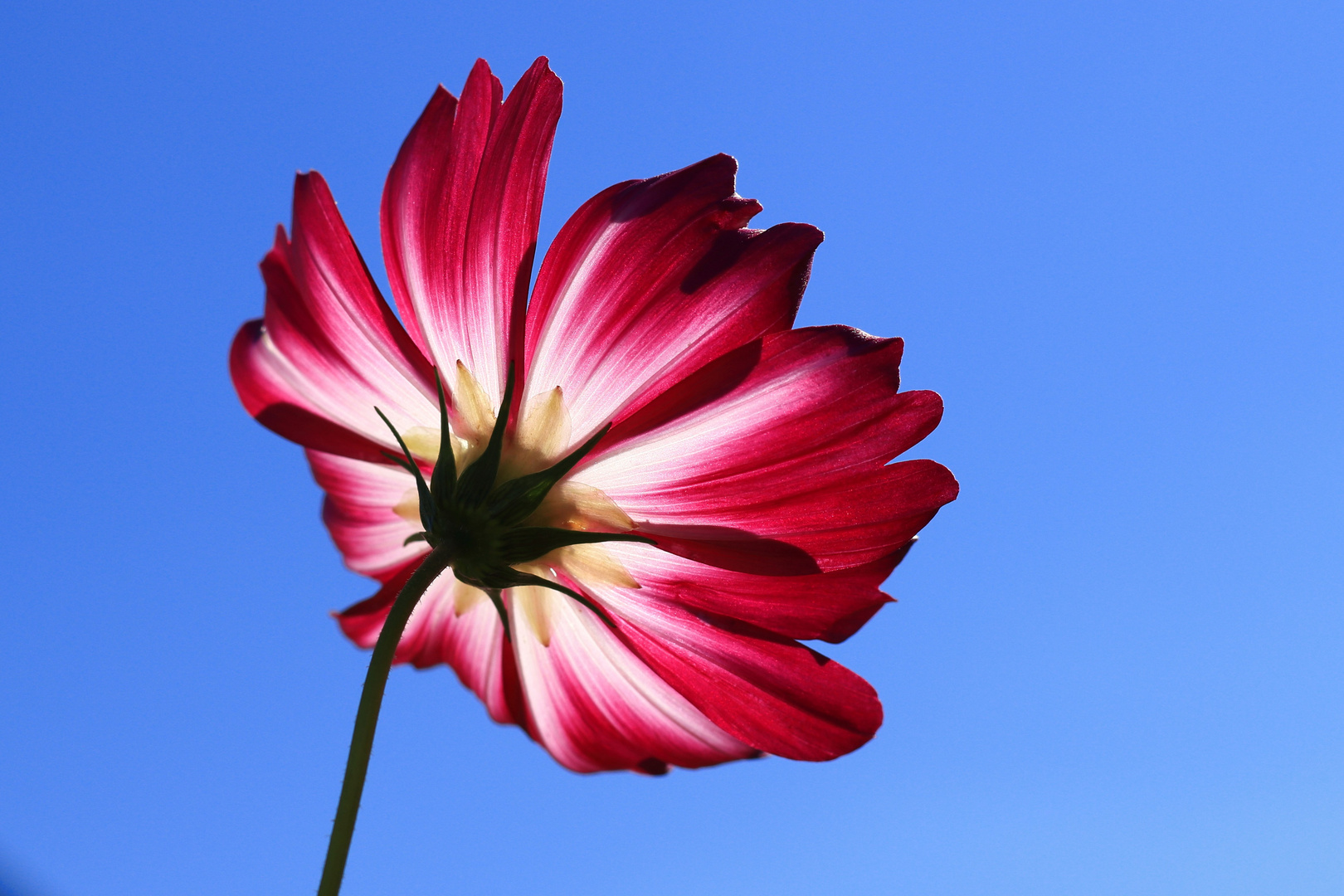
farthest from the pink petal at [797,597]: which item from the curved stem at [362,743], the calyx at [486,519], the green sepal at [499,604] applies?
the curved stem at [362,743]

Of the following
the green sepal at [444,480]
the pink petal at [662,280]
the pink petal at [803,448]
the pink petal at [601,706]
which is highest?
the pink petal at [662,280]

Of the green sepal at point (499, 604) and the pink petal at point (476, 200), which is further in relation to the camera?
the green sepal at point (499, 604)

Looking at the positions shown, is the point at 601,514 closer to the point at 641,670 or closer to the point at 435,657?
the point at 641,670

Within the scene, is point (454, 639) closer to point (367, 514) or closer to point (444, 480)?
point (367, 514)

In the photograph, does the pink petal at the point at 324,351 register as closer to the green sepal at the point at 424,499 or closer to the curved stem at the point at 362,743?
the green sepal at the point at 424,499

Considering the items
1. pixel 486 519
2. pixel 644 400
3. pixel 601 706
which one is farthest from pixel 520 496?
pixel 601 706

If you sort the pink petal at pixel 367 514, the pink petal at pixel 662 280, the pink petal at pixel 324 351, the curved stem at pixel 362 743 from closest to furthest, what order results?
the curved stem at pixel 362 743
the pink petal at pixel 662 280
the pink petal at pixel 324 351
the pink petal at pixel 367 514
